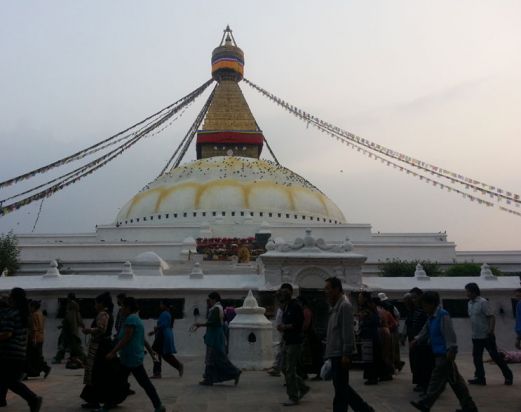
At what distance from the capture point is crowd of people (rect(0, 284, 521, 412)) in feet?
15.5

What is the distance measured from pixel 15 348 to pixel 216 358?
2.77 meters

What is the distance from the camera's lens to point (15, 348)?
496 centimetres

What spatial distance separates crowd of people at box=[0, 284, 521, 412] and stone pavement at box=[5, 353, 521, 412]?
17 cm

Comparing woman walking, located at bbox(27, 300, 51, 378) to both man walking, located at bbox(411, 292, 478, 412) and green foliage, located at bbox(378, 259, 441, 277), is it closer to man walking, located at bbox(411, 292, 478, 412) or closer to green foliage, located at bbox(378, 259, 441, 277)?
man walking, located at bbox(411, 292, 478, 412)

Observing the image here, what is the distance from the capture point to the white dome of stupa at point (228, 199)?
28.9 m

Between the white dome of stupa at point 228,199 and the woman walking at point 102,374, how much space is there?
73.3 feet

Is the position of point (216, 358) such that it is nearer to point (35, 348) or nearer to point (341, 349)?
point (35, 348)

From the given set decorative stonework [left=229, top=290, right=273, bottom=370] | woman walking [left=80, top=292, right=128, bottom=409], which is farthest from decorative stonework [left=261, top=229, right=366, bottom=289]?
woman walking [left=80, top=292, right=128, bottom=409]

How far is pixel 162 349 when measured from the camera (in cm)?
770

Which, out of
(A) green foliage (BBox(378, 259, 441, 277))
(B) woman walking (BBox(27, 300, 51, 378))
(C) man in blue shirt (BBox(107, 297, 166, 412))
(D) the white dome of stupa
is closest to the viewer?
(C) man in blue shirt (BBox(107, 297, 166, 412))

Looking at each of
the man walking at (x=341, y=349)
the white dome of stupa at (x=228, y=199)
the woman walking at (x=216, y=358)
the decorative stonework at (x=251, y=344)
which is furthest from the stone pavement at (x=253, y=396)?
the white dome of stupa at (x=228, y=199)

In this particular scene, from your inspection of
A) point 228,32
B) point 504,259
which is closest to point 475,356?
point 504,259

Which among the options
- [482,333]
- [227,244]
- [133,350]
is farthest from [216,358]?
[227,244]

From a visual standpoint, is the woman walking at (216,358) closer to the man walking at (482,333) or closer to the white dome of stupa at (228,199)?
the man walking at (482,333)
